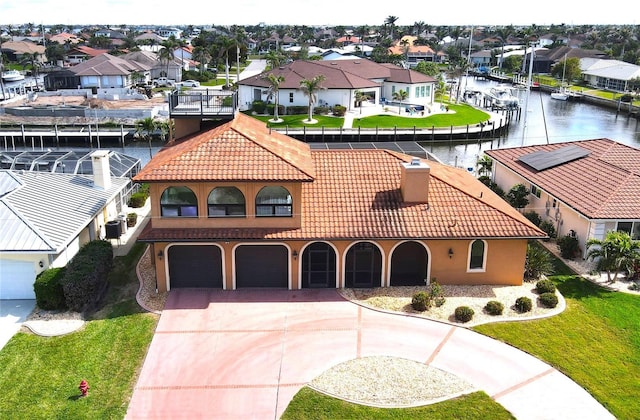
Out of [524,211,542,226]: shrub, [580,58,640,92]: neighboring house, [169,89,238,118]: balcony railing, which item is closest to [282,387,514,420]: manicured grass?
[524,211,542,226]: shrub

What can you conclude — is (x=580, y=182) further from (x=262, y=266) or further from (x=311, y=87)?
(x=311, y=87)

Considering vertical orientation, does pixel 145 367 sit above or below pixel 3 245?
below

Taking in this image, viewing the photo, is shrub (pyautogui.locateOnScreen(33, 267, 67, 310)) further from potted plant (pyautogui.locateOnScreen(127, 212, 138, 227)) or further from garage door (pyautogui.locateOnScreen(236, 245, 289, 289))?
potted plant (pyautogui.locateOnScreen(127, 212, 138, 227))

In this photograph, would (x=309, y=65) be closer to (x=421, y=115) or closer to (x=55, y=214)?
(x=421, y=115)

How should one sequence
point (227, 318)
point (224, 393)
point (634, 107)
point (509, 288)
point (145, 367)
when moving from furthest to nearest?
point (634, 107) < point (509, 288) < point (227, 318) < point (145, 367) < point (224, 393)

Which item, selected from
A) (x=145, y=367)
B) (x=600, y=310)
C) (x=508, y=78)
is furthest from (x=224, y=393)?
(x=508, y=78)

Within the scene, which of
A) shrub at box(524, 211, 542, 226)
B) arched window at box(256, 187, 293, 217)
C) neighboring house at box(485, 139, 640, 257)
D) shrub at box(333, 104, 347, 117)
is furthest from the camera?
shrub at box(333, 104, 347, 117)

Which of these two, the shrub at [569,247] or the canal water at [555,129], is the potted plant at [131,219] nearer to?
the shrub at [569,247]
